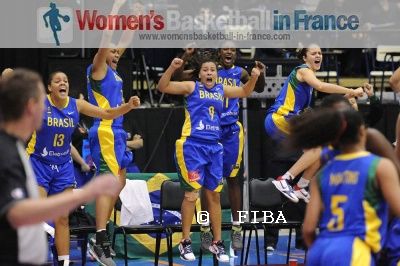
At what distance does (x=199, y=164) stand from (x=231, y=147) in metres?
1.01

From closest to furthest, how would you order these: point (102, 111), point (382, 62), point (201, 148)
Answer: point (102, 111), point (201, 148), point (382, 62)

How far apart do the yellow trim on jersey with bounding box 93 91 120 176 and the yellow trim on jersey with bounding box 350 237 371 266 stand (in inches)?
191

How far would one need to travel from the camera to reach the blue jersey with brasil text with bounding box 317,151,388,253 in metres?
5.54

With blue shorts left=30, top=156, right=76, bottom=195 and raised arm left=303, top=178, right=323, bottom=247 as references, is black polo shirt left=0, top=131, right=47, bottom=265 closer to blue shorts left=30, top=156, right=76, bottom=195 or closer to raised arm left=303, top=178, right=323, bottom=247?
raised arm left=303, top=178, right=323, bottom=247

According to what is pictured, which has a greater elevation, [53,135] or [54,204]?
[54,204]

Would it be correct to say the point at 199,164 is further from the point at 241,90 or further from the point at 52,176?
the point at 52,176

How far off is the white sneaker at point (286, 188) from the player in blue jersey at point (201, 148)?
0.65 m

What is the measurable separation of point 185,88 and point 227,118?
1035 millimetres

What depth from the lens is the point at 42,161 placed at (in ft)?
31.6

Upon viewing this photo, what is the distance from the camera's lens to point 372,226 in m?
5.63

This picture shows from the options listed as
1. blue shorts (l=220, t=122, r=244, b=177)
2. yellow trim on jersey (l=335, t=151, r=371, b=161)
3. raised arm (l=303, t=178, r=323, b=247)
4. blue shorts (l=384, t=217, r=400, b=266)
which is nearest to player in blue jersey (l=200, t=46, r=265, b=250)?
blue shorts (l=220, t=122, r=244, b=177)

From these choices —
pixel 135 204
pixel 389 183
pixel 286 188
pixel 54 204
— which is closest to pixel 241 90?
pixel 286 188

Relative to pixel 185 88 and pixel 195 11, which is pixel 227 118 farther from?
pixel 195 11

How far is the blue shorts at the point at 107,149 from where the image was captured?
33.1 ft
